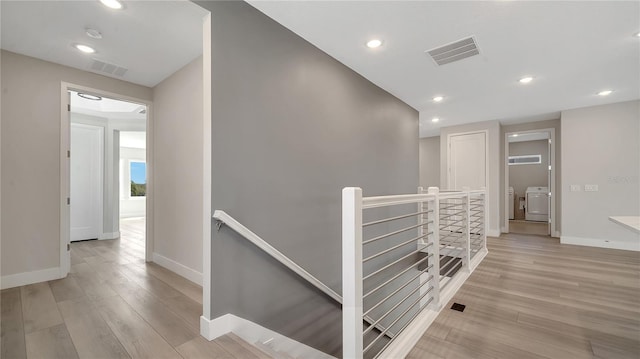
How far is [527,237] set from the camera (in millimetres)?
5496

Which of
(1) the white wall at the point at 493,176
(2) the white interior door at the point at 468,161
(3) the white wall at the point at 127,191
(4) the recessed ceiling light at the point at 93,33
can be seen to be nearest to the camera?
(4) the recessed ceiling light at the point at 93,33

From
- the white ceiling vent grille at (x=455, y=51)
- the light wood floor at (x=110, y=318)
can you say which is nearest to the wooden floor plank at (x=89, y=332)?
the light wood floor at (x=110, y=318)

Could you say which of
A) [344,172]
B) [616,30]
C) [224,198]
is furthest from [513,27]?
[224,198]

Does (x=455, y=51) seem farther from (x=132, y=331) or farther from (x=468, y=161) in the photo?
(x=132, y=331)

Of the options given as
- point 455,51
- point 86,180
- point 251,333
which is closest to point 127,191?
point 86,180

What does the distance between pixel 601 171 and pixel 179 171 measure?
7003 millimetres

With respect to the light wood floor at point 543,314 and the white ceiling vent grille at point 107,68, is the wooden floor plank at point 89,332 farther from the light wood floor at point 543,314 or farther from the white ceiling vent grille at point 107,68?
the white ceiling vent grille at point 107,68

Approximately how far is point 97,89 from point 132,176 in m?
7.33

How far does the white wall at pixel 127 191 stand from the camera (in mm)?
8844

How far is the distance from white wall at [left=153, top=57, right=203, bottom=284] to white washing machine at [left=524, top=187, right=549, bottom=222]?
31.6 ft

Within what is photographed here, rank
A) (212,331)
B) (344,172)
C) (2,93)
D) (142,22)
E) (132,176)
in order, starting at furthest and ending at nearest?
(132,176)
(344,172)
(2,93)
(142,22)
(212,331)

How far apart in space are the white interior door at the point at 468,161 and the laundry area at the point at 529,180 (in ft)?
10.3

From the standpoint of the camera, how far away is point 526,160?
8641 mm

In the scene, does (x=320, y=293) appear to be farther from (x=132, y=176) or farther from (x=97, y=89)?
(x=132, y=176)
